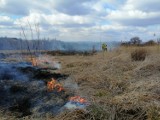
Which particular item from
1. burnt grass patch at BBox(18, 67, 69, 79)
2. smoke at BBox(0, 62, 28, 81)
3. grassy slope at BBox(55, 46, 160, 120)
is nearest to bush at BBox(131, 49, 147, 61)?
grassy slope at BBox(55, 46, 160, 120)

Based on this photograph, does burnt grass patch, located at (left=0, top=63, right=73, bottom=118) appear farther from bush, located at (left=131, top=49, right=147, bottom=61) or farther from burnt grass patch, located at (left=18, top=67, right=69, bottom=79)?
bush, located at (left=131, top=49, right=147, bottom=61)

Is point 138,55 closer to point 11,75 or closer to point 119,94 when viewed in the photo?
point 11,75

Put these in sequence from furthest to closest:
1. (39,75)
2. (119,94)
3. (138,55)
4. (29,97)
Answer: (138,55), (39,75), (29,97), (119,94)

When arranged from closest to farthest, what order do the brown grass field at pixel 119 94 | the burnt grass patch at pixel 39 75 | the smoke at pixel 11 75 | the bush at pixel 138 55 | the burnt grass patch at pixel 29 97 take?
the brown grass field at pixel 119 94 < the burnt grass patch at pixel 29 97 < the smoke at pixel 11 75 < the burnt grass patch at pixel 39 75 < the bush at pixel 138 55

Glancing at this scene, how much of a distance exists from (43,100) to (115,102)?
1948 mm

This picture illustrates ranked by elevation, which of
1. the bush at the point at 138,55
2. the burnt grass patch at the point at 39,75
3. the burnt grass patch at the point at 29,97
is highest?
the bush at the point at 138,55

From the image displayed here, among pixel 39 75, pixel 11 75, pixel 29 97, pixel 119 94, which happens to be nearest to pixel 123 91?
pixel 119 94

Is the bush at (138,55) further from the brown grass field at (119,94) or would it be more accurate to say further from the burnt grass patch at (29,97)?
the burnt grass patch at (29,97)

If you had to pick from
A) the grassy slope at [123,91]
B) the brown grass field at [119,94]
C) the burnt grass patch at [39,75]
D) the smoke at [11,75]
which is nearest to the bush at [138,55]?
the grassy slope at [123,91]

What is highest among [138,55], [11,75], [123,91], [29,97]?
[138,55]

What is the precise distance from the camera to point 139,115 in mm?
5516

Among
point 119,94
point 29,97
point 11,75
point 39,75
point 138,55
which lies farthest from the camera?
point 138,55

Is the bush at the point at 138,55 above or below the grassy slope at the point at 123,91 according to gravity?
above

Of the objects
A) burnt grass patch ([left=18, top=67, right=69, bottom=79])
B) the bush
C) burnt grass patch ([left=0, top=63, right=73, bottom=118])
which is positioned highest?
the bush
